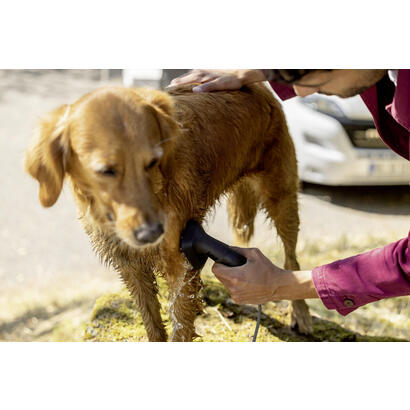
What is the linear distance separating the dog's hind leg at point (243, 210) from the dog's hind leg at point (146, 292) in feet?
2.76

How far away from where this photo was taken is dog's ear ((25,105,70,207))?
6.31 feet

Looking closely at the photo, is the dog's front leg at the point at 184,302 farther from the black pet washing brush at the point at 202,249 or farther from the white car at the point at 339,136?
the white car at the point at 339,136

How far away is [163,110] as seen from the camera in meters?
2.06

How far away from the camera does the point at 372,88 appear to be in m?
2.19

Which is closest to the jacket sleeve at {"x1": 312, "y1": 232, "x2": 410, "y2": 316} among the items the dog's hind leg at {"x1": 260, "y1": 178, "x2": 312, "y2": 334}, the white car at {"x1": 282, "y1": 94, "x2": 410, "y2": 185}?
the dog's hind leg at {"x1": 260, "y1": 178, "x2": 312, "y2": 334}

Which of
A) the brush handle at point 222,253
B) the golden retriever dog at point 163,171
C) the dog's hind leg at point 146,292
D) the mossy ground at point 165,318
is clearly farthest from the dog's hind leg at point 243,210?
the brush handle at point 222,253

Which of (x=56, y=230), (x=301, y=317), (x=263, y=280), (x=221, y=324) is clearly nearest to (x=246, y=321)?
(x=221, y=324)

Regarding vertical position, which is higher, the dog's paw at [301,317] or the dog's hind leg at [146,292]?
the dog's hind leg at [146,292]

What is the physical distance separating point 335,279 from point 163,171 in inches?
33.2

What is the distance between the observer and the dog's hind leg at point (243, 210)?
3213 mm

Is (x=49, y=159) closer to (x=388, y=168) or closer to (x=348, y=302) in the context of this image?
(x=348, y=302)

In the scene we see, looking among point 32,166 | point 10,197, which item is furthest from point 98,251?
point 10,197

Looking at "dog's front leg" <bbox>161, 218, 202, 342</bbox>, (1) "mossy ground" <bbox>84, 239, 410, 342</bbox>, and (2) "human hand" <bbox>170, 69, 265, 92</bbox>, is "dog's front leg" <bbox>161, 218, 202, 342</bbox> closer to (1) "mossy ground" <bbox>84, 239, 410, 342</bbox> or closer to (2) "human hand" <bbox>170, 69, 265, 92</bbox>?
(1) "mossy ground" <bbox>84, 239, 410, 342</bbox>

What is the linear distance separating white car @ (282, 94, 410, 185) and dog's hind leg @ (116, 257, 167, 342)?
1.68 m
